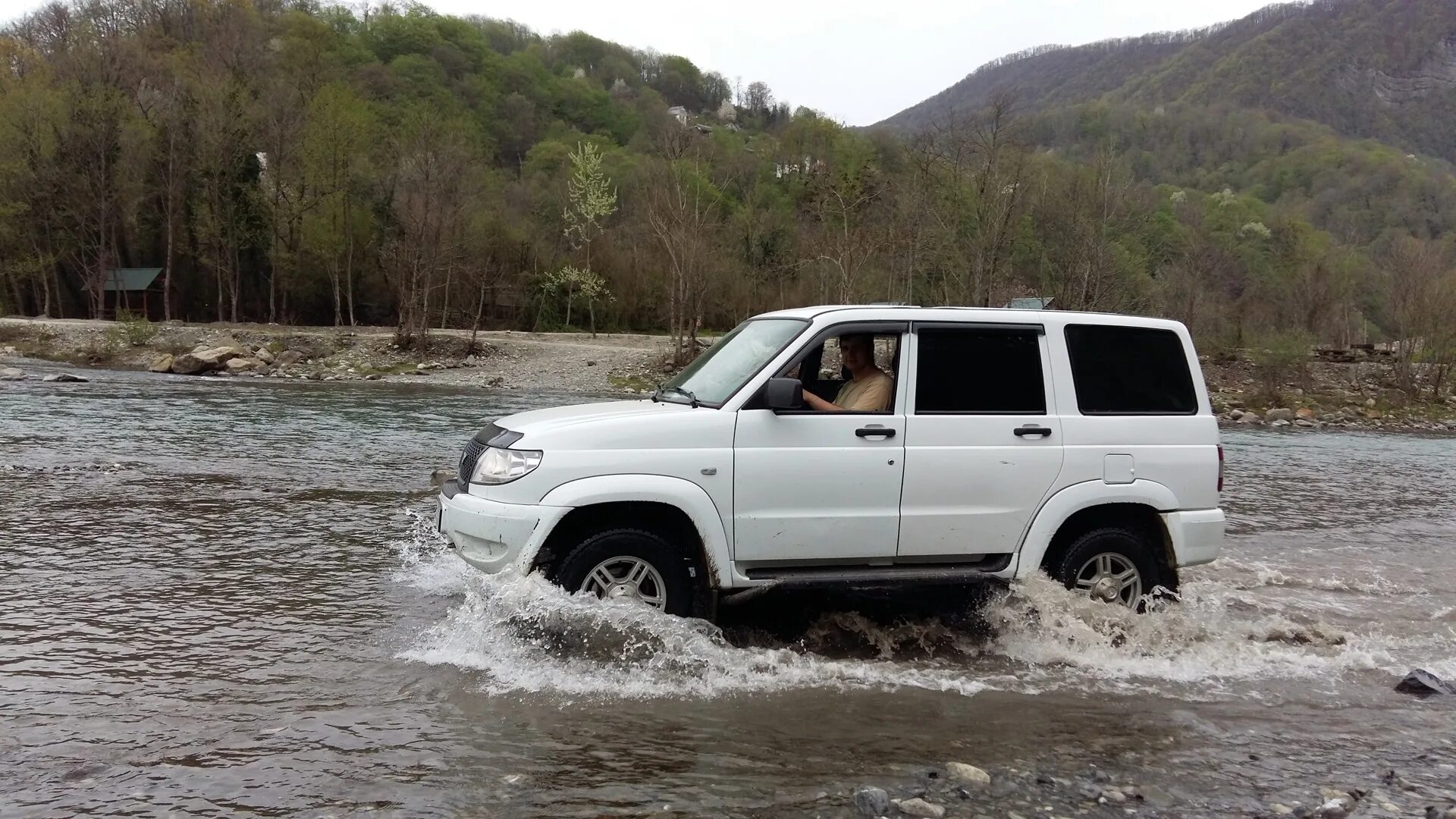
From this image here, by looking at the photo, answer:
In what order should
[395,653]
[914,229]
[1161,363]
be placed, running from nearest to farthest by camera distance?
1. [395,653]
2. [1161,363]
3. [914,229]

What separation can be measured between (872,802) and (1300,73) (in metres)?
166

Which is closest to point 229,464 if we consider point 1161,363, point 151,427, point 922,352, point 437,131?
point 151,427

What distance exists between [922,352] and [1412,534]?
32.4 ft

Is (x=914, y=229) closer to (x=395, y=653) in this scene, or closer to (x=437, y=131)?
(x=437, y=131)

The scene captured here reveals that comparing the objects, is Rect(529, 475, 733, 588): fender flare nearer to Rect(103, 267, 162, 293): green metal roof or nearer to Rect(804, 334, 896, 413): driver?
Rect(804, 334, 896, 413): driver

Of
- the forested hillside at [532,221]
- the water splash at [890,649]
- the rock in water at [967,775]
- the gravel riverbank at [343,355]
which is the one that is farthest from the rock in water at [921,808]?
the forested hillside at [532,221]

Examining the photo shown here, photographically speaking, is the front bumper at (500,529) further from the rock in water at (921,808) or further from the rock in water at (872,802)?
the rock in water at (921,808)

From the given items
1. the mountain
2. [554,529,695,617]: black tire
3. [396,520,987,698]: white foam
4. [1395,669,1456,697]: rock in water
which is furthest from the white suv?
the mountain

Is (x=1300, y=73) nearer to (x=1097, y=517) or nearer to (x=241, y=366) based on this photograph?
(x=241, y=366)

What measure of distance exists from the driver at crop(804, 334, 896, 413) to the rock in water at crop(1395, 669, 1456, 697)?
148 inches

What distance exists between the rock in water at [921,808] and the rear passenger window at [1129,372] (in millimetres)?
3214

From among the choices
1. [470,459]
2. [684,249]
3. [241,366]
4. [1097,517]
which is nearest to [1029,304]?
[1097,517]

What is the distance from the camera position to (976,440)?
6.17m

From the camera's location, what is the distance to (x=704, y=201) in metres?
56.1
